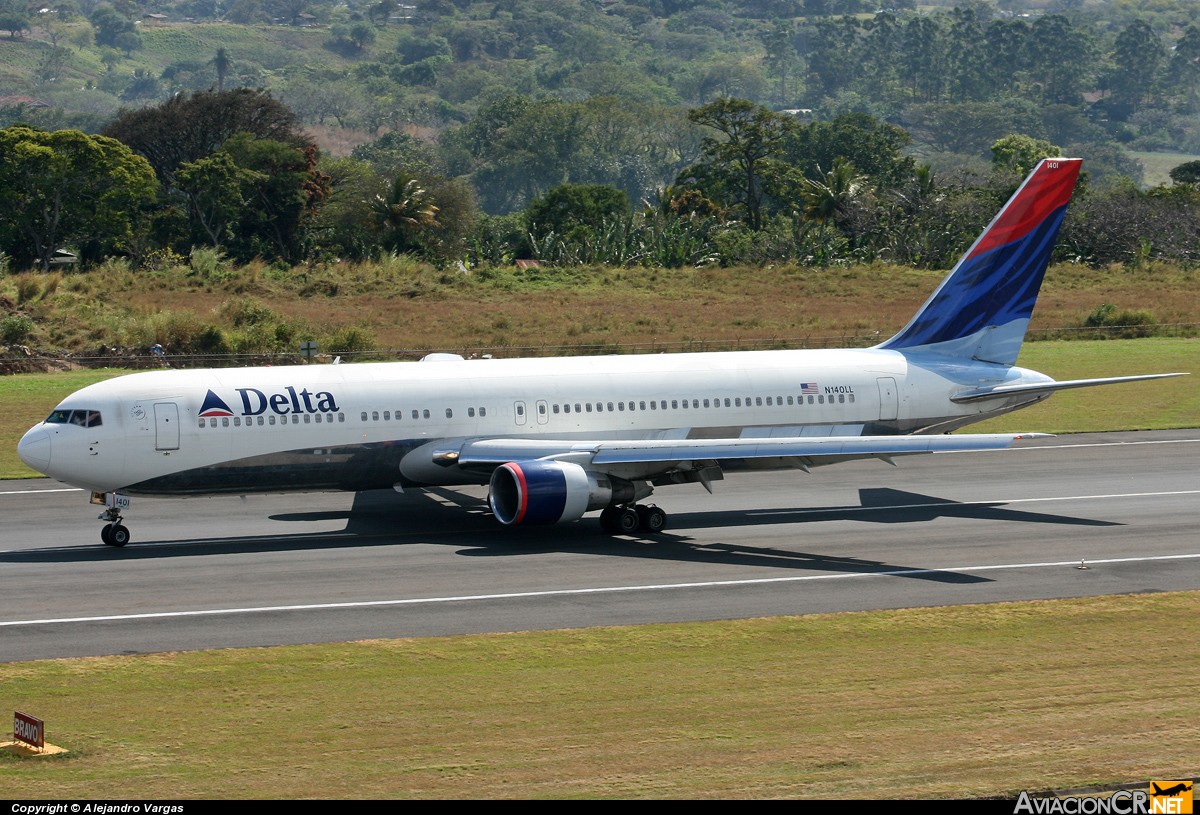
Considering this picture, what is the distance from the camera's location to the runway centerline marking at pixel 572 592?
30.5 meters

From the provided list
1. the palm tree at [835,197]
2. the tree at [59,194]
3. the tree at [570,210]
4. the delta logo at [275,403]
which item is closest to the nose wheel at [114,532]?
the delta logo at [275,403]

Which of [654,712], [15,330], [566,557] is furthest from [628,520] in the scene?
[15,330]

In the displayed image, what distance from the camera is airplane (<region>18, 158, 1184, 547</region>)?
124 feet

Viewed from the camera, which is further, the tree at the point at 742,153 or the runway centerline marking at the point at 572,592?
the tree at the point at 742,153

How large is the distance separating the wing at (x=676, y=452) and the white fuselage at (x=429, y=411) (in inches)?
43.1

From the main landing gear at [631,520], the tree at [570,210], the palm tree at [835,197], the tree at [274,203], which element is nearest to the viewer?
the main landing gear at [631,520]

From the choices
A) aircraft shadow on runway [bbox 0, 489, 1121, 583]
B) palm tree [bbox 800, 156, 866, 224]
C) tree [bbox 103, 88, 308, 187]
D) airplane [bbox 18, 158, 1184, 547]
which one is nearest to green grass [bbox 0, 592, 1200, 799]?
aircraft shadow on runway [bbox 0, 489, 1121, 583]

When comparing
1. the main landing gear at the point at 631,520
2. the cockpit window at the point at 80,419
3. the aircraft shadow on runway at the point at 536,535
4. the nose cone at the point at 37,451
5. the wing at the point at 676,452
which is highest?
the cockpit window at the point at 80,419

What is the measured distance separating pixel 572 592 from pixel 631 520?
6853 mm

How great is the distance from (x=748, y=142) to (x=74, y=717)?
13277 cm

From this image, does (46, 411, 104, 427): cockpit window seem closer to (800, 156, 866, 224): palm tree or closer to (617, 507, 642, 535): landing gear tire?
(617, 507, 642, 535): landing gear tire

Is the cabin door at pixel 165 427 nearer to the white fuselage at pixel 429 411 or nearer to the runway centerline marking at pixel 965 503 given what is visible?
the white fuselage at pixel 429 411

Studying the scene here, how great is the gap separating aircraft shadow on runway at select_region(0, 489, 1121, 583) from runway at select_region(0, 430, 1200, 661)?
0.38 ft

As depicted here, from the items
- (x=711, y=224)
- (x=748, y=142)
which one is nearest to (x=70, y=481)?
(x=711, y=224)
